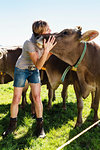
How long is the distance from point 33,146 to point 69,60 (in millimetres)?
1890

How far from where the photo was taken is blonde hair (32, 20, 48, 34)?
276 centimetres

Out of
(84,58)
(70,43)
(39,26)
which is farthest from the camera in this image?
(84,58)

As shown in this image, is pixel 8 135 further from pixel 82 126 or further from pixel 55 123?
pixel 82 126

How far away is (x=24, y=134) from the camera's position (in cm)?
332

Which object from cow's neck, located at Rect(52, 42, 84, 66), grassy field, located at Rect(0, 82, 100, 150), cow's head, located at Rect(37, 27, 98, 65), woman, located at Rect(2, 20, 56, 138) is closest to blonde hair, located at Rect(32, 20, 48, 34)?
woman, located at Rect(2, 20, 56, 138)

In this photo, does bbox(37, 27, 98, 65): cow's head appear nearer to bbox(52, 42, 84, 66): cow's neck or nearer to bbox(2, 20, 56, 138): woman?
bbox(52, 42, 84, 66): cow's neck

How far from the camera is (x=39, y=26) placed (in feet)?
9.04

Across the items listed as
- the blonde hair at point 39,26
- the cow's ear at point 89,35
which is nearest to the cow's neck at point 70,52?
the cow's ear at point 89,35

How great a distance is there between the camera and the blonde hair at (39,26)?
9.04ft

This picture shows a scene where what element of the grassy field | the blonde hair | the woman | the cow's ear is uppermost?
the blonde hair

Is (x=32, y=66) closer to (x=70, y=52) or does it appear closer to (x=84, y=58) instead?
(x=70, y=52)

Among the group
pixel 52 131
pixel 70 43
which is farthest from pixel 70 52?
pixel 52 131

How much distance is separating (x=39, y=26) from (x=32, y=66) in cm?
75

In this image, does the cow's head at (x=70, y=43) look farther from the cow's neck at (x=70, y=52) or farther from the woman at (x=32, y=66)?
the woman at (x=32, y=66)
